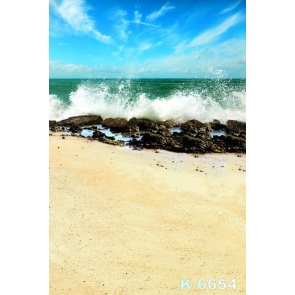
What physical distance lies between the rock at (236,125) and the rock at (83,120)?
126cm

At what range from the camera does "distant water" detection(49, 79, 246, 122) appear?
10.6 ft

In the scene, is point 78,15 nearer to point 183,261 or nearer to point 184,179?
point 184,179

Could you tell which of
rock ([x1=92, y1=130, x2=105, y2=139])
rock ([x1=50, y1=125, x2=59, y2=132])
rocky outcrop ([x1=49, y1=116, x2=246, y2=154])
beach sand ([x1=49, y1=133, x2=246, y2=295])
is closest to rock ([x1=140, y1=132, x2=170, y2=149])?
rocky outcrop ([x1=49, y1=116, x2=246, y2=154])

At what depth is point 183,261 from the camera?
234cm

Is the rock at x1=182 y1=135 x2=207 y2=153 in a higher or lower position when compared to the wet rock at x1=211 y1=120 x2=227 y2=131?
lower

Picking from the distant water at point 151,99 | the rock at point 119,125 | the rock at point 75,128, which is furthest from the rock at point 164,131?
the rock at point 75,128

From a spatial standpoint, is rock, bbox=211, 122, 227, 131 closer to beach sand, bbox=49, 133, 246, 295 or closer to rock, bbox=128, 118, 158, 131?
beach sand, bbox=49, 133, 246, 295

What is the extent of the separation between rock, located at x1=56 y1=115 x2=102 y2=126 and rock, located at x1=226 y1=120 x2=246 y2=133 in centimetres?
126

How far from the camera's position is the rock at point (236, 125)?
322 centimetres

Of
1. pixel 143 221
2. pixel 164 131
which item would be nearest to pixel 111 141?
pixel 164 131

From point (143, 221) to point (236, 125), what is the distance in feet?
4.24

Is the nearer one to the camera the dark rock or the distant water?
the distant water

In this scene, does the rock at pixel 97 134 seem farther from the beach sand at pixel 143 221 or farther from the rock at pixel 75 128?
the beach sand at pixel 143 221
